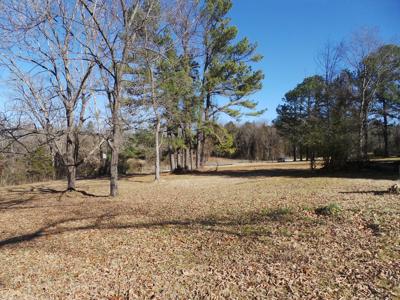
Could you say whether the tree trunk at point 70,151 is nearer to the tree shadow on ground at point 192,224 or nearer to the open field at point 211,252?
the open field at point 211,252

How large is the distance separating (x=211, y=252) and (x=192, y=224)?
5.58 feet

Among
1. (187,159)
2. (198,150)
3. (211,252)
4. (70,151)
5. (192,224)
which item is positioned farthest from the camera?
(187,159)

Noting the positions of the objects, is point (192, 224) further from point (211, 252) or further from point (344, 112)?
point (344, 112)

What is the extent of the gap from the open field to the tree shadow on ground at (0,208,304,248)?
0.07ft

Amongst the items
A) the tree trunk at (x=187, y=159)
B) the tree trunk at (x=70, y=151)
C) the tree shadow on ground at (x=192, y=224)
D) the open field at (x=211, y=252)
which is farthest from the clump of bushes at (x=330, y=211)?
the tree trunk at (x=187, y=159)

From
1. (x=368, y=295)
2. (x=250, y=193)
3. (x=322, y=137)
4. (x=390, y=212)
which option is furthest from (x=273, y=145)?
(x=368, y=295)

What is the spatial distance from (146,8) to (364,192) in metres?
9.63

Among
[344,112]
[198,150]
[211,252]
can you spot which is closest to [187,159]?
[198,150]

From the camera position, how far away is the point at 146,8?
10906 mm

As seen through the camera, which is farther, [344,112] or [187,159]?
[187,159]

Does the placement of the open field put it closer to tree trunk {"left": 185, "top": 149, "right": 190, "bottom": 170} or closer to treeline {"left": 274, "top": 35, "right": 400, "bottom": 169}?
treeline {"left": 274, "top": 35, "right": 400, "bottom": 169}

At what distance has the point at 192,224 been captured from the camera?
649 centimetres

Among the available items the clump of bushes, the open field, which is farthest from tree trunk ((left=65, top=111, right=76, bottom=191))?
the clump of bushes

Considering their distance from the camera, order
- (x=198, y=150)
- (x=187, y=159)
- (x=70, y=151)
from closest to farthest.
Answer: (x=70, y=151)
(x=198, y=150)
(x=187, y=159)
